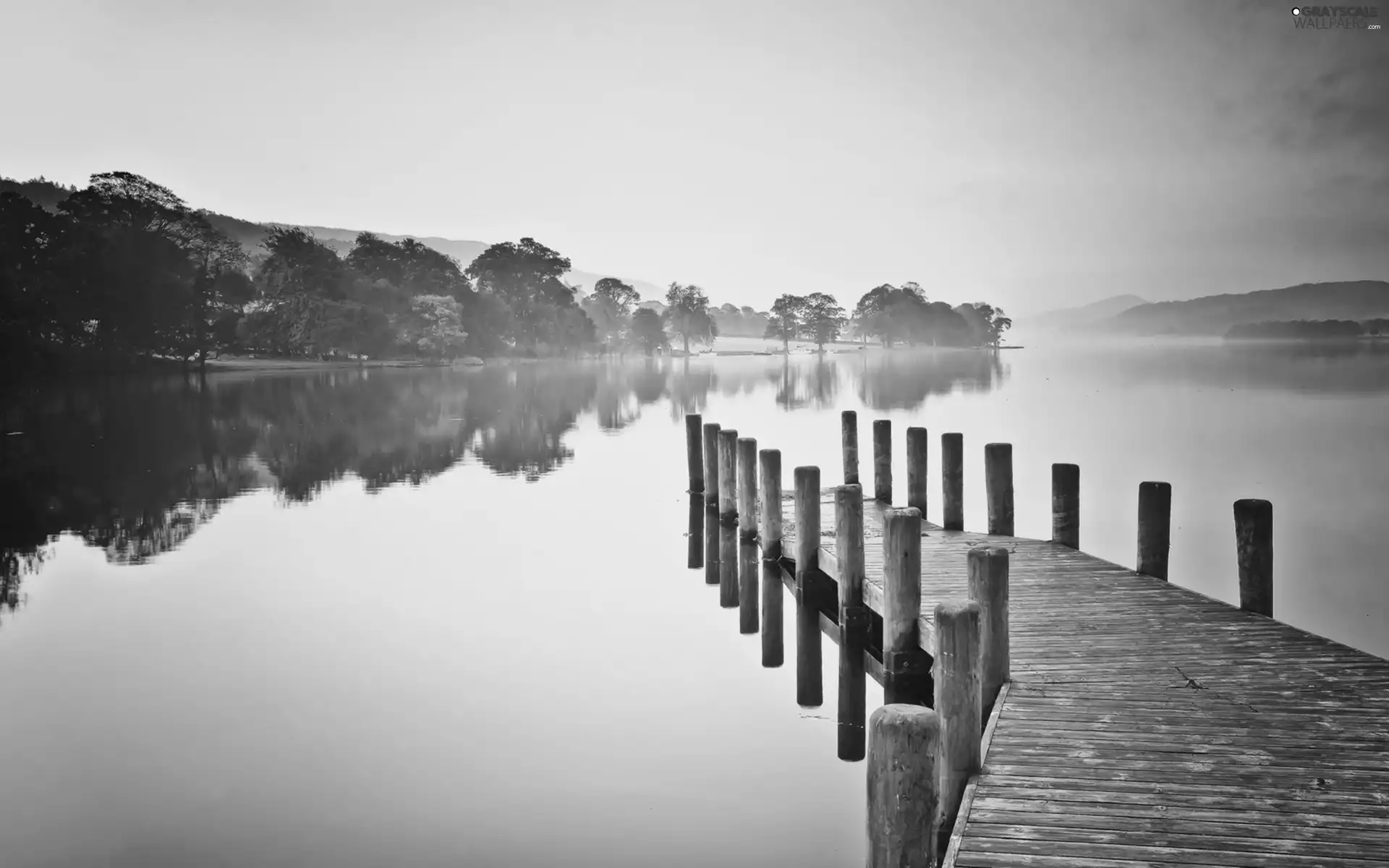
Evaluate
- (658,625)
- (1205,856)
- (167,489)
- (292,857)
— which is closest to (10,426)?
(167,489)

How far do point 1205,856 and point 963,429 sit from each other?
35.9 metres

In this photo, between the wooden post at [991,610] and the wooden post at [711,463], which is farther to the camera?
the wooden post at [711,463]

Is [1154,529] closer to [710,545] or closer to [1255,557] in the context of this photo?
[1255,557]

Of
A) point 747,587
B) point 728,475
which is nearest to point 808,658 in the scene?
point 747,587

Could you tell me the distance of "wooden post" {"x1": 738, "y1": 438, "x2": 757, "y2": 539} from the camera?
15.1 metres

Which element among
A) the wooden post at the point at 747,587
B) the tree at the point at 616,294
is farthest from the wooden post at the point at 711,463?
the tree at the point at 616,294

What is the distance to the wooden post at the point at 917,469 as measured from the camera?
50.1 feet

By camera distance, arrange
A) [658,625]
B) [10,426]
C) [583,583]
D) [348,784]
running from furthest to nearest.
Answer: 1. [10,426]
2. [583,583]
3. [658,625]
4. [348,784]

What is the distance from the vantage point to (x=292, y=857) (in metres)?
6.81

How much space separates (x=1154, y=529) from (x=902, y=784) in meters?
7.77

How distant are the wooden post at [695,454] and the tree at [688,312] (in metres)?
154

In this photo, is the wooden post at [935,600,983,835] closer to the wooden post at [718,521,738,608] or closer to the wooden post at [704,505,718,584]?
the wooden post at [718,521,738,608]

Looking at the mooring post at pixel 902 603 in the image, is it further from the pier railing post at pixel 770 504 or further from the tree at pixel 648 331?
the tree at pixel 648 331

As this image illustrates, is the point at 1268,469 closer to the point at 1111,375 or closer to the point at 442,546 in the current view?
the point at 442,546
